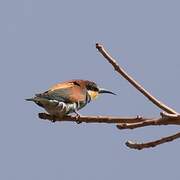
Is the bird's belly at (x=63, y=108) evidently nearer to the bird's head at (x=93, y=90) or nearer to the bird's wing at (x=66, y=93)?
the bird's wing at (x=66, y=93)

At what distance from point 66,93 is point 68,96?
0.11 feet

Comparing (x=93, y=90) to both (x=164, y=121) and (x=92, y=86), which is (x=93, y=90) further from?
(x=164, y=121)

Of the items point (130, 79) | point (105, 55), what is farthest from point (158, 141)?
point (105, 55)

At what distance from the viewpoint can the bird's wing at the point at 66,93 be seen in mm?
4340

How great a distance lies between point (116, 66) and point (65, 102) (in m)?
3.05

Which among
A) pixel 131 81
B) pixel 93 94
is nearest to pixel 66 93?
pixel 93 94

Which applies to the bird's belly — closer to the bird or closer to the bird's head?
the bird

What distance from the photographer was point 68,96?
15.3 feet

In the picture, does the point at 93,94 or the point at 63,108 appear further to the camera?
the point at 93,94

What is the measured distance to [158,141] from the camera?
4.46ft

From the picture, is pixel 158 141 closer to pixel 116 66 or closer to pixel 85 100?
pixel 116 66

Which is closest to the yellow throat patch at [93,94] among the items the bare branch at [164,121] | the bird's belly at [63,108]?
the bird's belly at [63,108]

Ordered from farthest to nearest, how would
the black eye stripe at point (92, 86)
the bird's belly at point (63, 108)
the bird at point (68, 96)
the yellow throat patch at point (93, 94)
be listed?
the black eye stripe at point (92, 86) < the yellow throat patch at point (93, 94) < the bird at point (68, 96) < the bird's belly at point (63, 108)

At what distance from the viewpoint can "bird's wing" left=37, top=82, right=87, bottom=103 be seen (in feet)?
14.2
